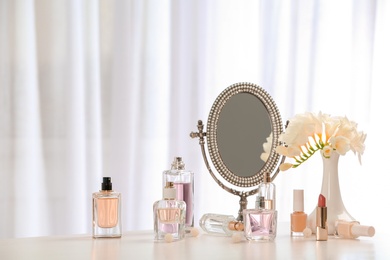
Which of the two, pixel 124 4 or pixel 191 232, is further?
pixel 124 4

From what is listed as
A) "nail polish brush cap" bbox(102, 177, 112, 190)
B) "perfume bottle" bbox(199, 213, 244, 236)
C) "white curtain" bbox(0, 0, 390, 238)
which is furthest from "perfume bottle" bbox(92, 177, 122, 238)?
"white curtain" bbox(0, 0, 390, 238)

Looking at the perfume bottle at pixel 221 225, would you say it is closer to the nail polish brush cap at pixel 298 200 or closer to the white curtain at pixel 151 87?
the nail polish brush cap at pixel 298 200

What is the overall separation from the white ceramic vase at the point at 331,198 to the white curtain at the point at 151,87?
0.94m

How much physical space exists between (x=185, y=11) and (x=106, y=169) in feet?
2.24

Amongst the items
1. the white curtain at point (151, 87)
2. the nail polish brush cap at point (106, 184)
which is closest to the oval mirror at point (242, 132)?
the nail polish brush cap at point (106, 184)

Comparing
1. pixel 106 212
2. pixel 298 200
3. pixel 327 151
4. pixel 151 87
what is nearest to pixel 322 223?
pixel 298 200

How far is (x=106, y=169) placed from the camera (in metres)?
2.85

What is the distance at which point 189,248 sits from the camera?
A: 1.82 meters

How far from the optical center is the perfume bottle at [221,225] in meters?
2.00

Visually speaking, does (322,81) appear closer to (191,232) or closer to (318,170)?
(318,170)

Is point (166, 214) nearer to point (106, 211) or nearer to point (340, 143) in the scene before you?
point (106, 211)

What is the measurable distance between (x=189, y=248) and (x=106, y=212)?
0.23 m

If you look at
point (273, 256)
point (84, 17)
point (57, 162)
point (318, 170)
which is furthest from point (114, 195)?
point (318, 170)

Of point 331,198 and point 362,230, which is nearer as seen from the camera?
point 362,230
